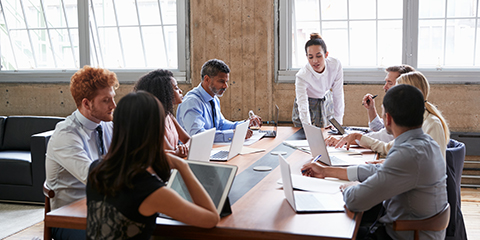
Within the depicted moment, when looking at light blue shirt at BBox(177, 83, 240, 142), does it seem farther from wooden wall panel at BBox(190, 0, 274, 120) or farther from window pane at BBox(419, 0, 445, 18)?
window pane at BBox(419, 0, 445, 18)

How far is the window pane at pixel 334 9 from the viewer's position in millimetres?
5141

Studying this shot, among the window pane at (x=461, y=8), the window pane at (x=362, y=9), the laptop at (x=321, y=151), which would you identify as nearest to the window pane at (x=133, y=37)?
the window pane at (x=362, y=9)

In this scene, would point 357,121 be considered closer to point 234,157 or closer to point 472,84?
point 472,84

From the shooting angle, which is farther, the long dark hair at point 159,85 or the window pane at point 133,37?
the window pane at point 133,37

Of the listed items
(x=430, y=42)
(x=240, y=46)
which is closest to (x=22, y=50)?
(x=240, y=46)

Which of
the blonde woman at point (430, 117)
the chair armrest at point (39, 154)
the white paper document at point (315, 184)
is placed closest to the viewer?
the white paper document at point (315, 184)

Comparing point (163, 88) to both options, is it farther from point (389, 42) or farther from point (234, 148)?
point (389, 42)

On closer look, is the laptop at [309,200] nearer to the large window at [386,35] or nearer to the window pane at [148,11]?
the large window at [386,35]

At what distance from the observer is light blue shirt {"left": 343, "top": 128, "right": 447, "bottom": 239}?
5.52ft

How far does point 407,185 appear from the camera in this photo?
1.72 m

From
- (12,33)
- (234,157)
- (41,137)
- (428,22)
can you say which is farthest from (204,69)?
(12,33)

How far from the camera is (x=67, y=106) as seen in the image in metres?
5.76

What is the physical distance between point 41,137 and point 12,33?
321cm

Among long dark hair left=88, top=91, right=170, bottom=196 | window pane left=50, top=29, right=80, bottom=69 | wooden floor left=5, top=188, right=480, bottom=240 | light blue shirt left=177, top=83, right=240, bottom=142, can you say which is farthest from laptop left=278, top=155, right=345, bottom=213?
window pane left=50, top=29, right=80, bottom=69
